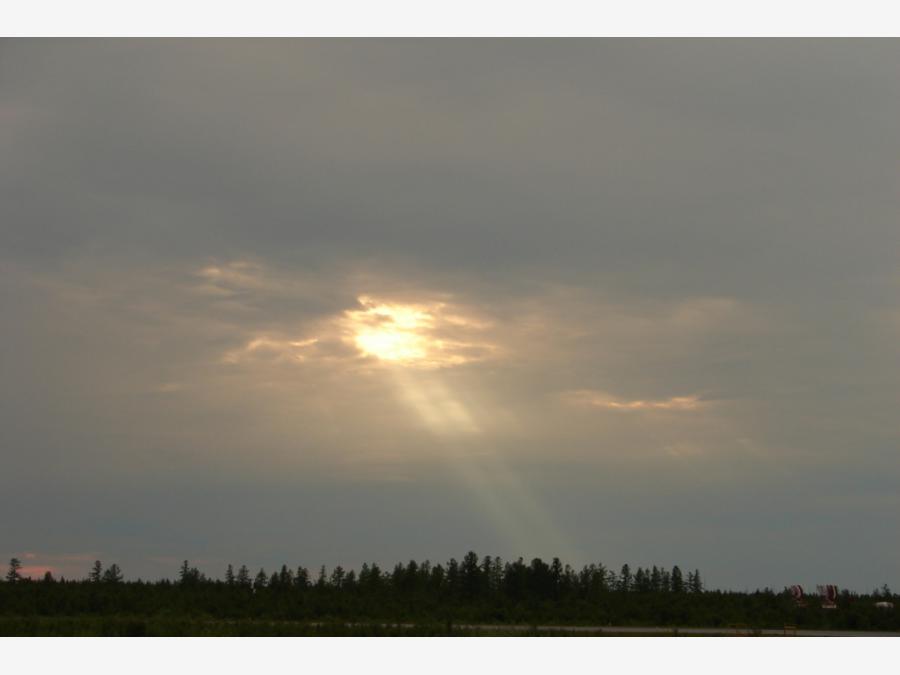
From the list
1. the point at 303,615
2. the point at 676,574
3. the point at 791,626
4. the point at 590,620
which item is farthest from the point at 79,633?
the point at 676,574

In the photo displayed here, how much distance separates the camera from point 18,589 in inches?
4188

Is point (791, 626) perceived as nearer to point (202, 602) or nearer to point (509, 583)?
point (202, 602)

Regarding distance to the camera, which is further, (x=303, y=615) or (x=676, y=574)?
(x=676, y=574)

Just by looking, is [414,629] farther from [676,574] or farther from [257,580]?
[676,574]

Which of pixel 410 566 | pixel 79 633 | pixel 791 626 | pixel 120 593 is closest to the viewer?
pixel 79 633

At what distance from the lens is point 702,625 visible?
73.8 m

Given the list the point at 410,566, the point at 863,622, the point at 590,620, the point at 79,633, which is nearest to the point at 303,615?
the point at 590,620

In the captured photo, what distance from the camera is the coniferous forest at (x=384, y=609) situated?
59844 millimetres

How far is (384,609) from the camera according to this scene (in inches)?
3406

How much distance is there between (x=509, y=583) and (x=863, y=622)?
60.3 metres

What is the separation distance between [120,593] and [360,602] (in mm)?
24931

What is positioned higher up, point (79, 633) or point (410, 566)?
point (410, 566)

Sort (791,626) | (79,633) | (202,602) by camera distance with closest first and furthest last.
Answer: (79,633), (791,626), (202,602)

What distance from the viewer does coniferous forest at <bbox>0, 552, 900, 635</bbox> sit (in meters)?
59.8
